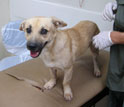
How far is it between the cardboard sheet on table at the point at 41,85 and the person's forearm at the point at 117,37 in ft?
1.20

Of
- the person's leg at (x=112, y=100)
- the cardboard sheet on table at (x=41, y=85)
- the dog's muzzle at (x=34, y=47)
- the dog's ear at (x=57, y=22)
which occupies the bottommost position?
the person's leg at (x=112, y=100)

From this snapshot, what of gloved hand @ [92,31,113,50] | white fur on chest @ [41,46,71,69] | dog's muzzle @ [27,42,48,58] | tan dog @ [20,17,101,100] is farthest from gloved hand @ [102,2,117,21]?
dog's muzzle @ [27,42,48,58]

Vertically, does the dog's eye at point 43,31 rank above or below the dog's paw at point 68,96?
above

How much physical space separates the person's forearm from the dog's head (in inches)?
13.6

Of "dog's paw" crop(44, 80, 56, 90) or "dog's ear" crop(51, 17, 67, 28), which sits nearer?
"dog's ear" crop(51, 17, 67, 28)

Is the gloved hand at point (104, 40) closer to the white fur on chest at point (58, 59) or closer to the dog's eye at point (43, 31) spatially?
the white fur on chest at point (58, 59)

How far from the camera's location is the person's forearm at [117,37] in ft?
2.83

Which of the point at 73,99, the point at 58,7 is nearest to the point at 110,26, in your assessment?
the point at 58,7

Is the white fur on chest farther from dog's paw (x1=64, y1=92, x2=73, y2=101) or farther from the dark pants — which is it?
the dark pants

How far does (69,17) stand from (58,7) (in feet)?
0.61

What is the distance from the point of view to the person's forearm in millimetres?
862

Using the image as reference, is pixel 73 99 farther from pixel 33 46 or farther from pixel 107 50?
pixel 107 50

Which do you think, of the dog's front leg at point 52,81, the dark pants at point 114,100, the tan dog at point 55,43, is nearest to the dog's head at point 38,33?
the tan dog at point 55,43

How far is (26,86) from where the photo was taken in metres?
1.07
